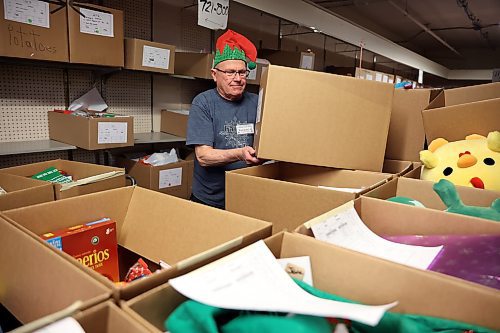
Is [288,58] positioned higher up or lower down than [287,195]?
higher up

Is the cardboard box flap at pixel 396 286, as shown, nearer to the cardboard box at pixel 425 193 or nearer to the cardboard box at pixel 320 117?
the cardboard box at pixel 425 193

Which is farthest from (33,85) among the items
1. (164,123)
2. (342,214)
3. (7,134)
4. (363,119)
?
(342,214)

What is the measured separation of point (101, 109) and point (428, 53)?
10611 mm

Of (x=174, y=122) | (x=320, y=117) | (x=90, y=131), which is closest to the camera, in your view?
(x=320, y=117)

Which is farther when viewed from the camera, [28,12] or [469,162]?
[28,12]

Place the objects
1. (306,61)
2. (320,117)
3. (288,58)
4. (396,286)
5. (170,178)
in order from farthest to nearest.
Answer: (306,61)
(288,58)
(170,178)
(320,117)
(396,286)

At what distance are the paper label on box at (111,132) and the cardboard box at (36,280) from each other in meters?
1.54

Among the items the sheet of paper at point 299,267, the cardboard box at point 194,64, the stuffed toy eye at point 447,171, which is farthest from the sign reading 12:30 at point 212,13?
the sheet of paper at point 299,267

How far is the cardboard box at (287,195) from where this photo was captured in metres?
1.10

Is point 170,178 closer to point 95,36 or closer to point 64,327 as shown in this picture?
point 95,36

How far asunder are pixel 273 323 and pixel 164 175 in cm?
246

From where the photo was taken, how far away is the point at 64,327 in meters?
0.45

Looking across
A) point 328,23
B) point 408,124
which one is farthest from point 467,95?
point 328,23

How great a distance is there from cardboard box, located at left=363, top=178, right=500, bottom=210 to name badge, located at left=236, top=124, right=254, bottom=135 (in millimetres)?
826
